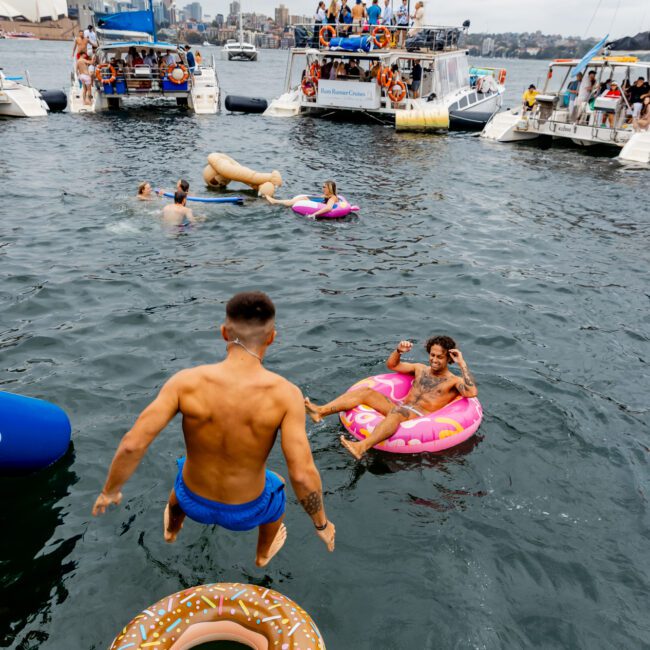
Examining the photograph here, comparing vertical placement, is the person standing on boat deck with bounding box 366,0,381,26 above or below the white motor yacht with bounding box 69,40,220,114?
above

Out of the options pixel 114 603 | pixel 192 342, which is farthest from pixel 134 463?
A: pixel 192 342

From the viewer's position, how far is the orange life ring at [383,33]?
27078 millimetres

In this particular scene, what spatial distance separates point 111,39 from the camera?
3048 cm

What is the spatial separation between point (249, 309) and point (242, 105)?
97.5ft

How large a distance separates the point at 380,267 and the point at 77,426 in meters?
6.33

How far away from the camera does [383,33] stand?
27.2 m

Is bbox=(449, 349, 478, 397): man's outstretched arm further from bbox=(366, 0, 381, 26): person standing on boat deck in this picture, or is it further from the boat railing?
bbox=(366, 0, 381, 26): person standing on boat deck

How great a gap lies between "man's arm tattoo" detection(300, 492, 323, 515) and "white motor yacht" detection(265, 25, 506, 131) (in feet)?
80.7

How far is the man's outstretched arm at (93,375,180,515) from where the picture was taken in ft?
11.2

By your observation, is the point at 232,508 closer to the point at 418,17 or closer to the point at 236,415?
the point at 236,415

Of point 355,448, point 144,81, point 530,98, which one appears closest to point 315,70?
point 144,81

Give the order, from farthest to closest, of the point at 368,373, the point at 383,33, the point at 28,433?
the point at 383,33 < the point at 368,373 < the point at 28,433

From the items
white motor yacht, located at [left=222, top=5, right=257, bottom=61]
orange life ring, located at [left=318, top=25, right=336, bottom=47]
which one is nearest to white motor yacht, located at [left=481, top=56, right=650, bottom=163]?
orange life ring, located at [left=318, top=25, right=336, bottom=47]

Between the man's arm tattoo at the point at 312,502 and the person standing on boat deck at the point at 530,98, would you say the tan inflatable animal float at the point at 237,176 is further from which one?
the person standing on boat deck at the point at 530,98
